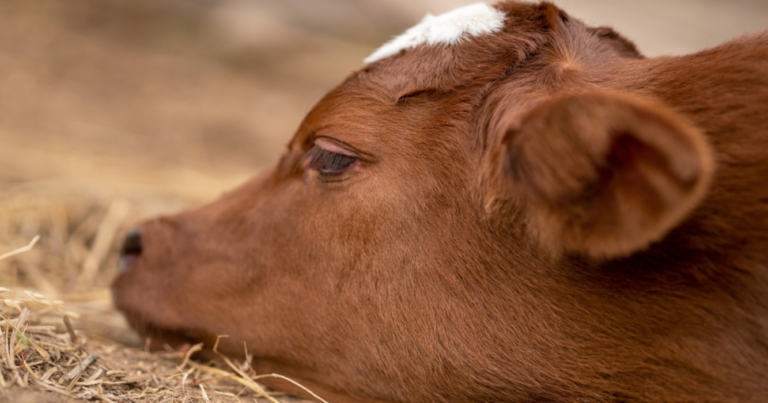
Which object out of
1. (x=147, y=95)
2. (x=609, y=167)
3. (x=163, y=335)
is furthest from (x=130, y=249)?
(x=147, y=95)

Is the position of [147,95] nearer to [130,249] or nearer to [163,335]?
[130,249]

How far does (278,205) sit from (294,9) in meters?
6.88

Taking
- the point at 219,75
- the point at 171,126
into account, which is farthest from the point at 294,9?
the point at 171,126

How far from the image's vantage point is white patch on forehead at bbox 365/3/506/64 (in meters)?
2.05

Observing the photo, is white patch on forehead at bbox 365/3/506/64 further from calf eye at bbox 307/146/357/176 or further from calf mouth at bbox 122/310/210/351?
calf mouth at bbox 122/310/210/351

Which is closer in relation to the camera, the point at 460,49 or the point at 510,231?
the point at 510,231

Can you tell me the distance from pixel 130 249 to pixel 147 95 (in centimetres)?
433

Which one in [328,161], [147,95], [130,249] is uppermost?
[147,95]

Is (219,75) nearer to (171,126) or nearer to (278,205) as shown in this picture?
(171,126)

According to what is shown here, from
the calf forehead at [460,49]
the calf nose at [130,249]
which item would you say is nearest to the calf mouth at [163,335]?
the calf nose at [130,249]

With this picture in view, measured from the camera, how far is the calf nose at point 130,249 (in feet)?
9.07

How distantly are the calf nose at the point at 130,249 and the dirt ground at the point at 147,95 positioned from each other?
0.33m

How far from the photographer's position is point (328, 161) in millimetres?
2076

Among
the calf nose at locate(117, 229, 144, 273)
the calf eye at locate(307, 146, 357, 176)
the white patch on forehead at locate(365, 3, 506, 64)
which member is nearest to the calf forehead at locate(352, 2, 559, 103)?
A: the white patch on forehead at locate(365, 3, 506, 64)
